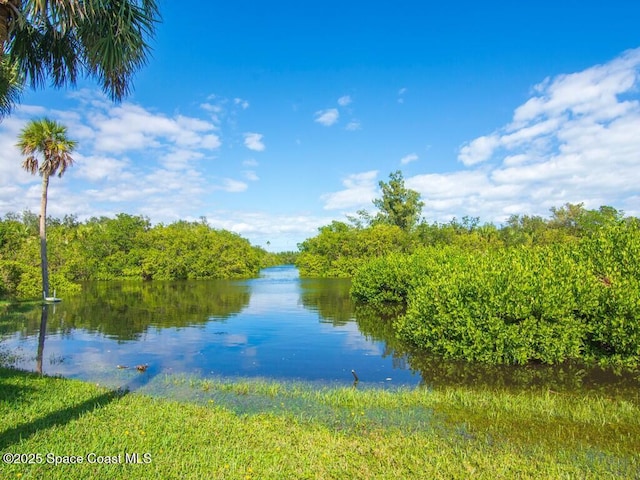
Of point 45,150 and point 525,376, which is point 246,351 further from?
point 45,150

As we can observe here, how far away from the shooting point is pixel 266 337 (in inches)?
690

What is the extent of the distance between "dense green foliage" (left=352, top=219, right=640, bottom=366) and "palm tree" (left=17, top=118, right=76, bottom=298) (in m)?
25.4

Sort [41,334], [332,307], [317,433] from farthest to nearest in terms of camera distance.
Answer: [332,307] → [41,334] → [317,433]

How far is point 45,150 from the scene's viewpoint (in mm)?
27312

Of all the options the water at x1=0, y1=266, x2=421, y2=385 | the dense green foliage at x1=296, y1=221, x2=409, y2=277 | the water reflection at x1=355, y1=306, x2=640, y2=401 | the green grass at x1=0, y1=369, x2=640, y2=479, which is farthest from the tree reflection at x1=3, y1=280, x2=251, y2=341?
the dense green foliage at x1=296, y1=221, x2=409, y2=277

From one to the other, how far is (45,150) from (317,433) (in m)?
28.9

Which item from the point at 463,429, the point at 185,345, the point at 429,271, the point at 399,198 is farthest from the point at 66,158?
the point at 399,198

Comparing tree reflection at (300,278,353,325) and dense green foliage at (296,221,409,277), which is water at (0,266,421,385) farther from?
dense green foliage at (296,221,409,277)

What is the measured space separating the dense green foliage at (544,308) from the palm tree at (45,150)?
999 inches

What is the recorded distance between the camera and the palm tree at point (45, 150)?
2680 cm

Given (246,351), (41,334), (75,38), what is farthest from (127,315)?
(75,38)

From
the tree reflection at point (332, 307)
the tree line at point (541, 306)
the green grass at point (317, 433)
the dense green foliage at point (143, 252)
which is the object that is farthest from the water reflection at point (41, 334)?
the dense green foliage at point (143, 252)

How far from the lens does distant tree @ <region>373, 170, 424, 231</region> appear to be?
236 feet

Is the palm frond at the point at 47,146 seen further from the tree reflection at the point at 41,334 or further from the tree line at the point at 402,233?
the tree line at the point at 402,233
